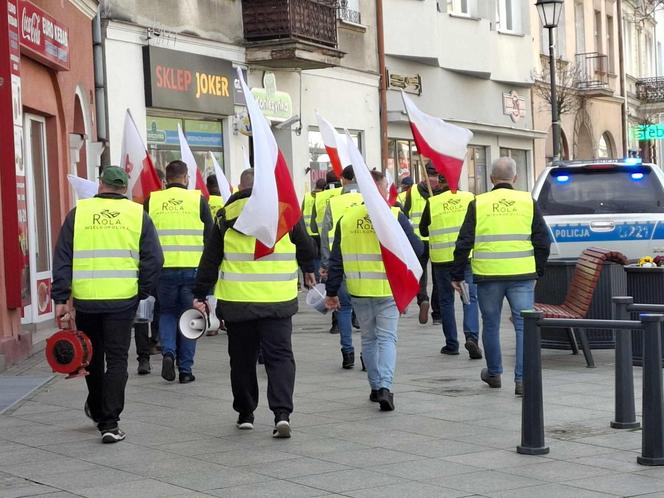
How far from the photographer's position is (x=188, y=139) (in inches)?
923

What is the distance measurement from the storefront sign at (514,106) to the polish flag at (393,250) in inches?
1083

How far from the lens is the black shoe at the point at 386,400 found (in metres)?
10.2

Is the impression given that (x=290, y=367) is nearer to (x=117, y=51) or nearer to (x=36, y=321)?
(x=36, y=321)

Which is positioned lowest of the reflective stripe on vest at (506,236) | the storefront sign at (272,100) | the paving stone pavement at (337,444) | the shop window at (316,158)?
the paving stone pavement at (337,444)

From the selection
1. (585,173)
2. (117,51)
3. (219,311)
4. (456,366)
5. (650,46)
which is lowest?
(456,366)

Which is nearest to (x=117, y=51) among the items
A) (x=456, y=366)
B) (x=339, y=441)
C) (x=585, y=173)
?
(x=585, y=173)

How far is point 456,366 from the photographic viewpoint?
1295cm

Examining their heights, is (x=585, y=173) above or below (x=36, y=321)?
above

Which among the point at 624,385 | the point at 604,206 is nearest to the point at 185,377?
the point at 624,385

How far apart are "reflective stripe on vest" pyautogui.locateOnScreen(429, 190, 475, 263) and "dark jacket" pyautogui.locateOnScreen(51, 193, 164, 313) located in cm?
509

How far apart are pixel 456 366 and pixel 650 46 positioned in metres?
49.5

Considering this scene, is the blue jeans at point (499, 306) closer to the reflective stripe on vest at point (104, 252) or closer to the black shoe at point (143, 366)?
the reflective stripe on vest at point (104, 252)

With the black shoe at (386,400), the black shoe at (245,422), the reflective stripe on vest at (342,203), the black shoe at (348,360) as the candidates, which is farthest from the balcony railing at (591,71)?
the black shoe at (245,422)

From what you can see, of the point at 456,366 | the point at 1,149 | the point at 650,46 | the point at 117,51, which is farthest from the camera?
the point at 650,46
